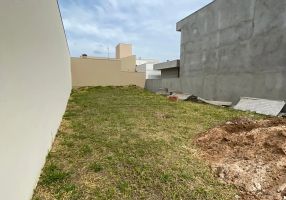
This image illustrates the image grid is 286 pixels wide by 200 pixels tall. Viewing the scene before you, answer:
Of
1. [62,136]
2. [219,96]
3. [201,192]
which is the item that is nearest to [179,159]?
[201,192]

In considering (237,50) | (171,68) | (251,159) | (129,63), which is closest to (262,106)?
(237,50)

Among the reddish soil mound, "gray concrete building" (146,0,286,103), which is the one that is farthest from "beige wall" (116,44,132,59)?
the reddish soil mound

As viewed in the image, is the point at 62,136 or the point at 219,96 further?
the point at 219,96

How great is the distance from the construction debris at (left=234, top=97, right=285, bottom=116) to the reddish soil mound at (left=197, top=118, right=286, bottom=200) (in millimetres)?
3386

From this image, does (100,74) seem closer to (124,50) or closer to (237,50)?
(237,50)

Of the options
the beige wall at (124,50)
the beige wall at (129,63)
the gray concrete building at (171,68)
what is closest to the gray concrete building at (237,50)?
the gray concrete building at (171,68)

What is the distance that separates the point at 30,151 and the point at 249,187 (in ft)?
8.06

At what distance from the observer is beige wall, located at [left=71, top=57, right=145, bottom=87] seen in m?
18.8

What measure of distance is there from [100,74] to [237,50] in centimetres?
1187

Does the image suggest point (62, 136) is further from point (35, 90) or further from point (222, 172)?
point (222, 172)

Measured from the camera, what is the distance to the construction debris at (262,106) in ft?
25.1

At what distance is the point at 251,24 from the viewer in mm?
9547

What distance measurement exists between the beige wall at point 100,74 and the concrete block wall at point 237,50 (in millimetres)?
6790

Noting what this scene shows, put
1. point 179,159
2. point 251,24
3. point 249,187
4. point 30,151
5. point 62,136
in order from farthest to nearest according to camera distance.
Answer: point 251,24, point 62,136, point 179,159, point 249,187, point 30,151
